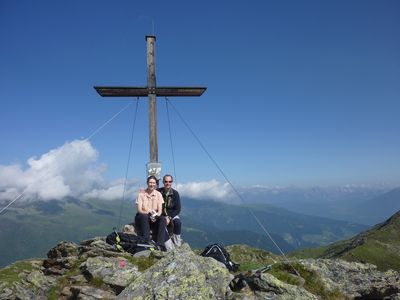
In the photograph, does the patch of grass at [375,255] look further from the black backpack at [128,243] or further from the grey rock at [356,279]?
the black backpack at [128,243]

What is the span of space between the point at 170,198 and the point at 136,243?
338 cm

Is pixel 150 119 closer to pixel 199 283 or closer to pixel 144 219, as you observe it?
pixel 144 219

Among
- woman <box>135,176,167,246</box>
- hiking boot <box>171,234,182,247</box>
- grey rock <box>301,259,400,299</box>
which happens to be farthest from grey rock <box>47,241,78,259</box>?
grey rock <box>301,259,400,299</box>

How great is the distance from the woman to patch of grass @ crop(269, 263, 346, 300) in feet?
18.6

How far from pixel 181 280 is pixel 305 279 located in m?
4.10

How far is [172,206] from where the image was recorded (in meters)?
17.1

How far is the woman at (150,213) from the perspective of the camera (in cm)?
1560

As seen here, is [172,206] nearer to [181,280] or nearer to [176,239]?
[176,239]

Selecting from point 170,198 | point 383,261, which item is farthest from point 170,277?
point 383,261

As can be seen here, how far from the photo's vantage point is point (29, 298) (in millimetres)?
10523

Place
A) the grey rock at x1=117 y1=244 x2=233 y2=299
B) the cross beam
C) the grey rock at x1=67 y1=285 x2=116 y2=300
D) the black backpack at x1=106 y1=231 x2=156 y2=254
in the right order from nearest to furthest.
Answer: the grey rock at x1=117 y1=244 x2=233 y2=299, the grey rock at x1=67 y1=285 x2=116 y2=300, the black backpack at x1=106 y1=231 x2=156 y2=254, the cross beam

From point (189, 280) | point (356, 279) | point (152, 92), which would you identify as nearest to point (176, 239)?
point (189, 280)

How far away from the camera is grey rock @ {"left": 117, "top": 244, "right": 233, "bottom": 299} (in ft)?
A: 29.8

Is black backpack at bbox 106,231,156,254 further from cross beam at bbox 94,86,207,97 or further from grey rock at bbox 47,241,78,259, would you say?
cross beam at bbox 94,86,207,97
